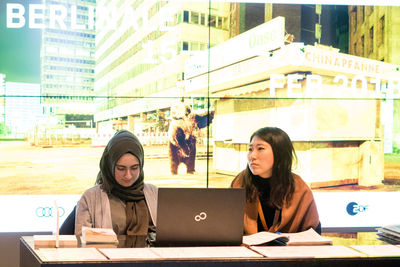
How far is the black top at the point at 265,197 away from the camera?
2.91 metres

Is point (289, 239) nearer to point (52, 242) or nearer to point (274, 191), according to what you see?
point (274, 191)

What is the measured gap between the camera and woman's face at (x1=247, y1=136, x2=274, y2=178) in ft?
9.78

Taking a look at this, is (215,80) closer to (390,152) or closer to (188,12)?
(188,12)

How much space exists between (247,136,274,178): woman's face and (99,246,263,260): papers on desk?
89 cm

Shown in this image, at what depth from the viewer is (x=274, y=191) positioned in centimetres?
296

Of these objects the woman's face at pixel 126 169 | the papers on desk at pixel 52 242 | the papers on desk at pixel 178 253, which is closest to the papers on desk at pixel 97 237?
the papers on desk at pixel 52 242

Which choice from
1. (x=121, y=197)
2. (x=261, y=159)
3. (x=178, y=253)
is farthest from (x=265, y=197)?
(x=178, y=253)

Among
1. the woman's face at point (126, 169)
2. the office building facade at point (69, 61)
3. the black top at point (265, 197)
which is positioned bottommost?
the black top at point (265, 197)

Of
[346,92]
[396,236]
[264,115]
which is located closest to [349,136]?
[346,92]

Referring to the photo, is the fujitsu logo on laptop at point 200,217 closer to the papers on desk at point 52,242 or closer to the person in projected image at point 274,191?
the papers on desk at point 52,242

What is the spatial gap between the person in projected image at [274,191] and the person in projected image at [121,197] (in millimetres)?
523

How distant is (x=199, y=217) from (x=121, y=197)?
0.81 m

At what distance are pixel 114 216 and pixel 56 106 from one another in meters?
1.72

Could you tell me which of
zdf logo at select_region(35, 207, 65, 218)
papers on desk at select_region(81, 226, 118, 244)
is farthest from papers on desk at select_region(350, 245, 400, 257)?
zdf logo at select_region(35, 207, 65, 218)
